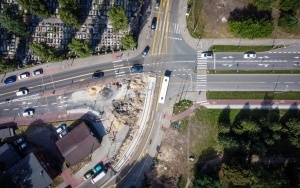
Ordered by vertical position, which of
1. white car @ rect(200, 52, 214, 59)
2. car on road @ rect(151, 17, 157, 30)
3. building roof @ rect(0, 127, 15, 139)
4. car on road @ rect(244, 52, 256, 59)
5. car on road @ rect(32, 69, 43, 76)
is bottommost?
building roof @ rect(0, 127, 15, 139)

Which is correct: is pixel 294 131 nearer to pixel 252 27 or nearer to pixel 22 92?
pixel 252 27

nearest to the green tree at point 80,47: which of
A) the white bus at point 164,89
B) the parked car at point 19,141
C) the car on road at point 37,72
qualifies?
the car on road at point 37,72

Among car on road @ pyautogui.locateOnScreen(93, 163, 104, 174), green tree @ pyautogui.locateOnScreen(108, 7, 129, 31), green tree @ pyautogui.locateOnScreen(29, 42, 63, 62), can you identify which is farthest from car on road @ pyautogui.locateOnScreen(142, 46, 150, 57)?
car on road @ pyautogui.locateOnScreen(93, 163, 104, 174)

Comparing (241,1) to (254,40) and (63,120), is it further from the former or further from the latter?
(63,120)

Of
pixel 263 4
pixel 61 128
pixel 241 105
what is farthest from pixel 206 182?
pixel 263 4

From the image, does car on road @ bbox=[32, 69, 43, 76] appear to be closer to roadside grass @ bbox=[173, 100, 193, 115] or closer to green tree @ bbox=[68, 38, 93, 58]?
green tree @ bbox=[68, 38, 93, 58]
